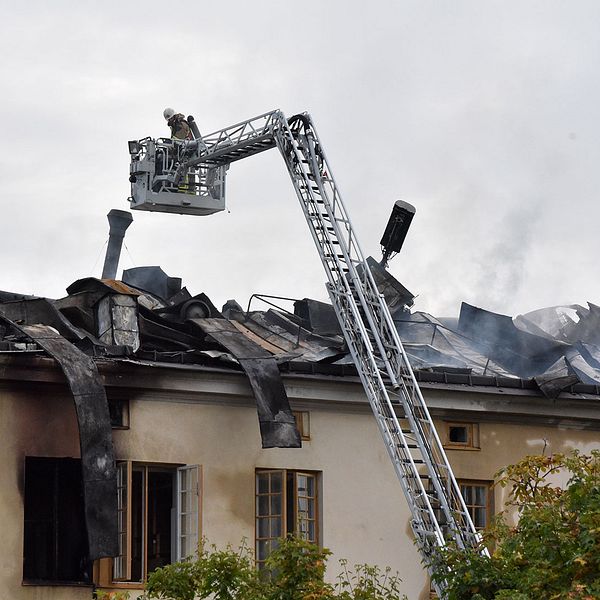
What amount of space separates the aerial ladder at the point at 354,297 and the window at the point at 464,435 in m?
1.01

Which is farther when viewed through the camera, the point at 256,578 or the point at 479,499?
the point at 479,499

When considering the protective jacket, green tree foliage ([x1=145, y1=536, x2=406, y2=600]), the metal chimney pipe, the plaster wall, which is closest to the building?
the plaster wall

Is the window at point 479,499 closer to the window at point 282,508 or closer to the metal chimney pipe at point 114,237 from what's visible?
the window at point 282,508

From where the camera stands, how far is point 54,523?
25.4 meters

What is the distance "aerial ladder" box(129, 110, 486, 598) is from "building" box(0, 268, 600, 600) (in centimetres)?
76

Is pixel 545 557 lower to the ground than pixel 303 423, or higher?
lower

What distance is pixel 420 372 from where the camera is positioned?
28.3m

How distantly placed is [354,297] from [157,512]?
16.2ft

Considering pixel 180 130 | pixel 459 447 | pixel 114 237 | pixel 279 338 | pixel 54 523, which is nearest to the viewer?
pixel 54 523

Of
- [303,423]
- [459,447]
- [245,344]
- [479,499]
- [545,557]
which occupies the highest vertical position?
[245,344]

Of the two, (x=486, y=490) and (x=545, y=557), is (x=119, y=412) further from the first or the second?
(x=545, y=557)

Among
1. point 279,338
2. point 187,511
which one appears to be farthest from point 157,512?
point 279,338

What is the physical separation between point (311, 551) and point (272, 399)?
5.20 metres

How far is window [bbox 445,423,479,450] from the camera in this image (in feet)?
94.8
